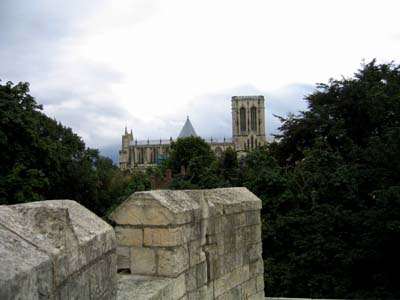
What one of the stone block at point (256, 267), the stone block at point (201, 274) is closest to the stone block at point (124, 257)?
the stone block at point (201, 274)

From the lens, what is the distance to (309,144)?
1720 centimetres

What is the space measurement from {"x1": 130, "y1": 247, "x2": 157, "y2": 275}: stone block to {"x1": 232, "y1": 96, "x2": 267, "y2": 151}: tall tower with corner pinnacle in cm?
11528

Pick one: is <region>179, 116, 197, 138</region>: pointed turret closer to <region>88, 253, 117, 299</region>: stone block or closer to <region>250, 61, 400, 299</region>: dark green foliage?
<region>250, 61, 400, 299</region>: dark green foliage

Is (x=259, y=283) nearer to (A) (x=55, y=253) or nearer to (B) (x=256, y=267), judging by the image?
(B) (x=256, y=267)

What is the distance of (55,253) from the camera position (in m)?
2.08

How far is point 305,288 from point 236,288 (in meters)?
6.39

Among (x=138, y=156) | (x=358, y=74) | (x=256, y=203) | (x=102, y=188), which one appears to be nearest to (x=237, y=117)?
(x=138, y=156)

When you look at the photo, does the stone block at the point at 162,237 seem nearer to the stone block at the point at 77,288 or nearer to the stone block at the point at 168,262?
the stone block at the point at 168,262

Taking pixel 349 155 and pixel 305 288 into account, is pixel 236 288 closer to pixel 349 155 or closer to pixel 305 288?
pixel 305 288

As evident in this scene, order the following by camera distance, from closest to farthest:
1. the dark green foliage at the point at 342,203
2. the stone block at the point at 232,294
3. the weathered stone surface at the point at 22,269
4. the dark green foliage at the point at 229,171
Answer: the weathered stone surface at the point at 22,269, the stone block at the point at 232,294, the dark green foliage at the point at 342,203, the dark green foliage at the point at 229,171

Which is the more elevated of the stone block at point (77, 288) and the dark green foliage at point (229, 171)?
the dark green foliage at point (229, 171)

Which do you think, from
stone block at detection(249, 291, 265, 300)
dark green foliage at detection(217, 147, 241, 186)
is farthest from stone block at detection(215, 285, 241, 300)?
dark green foliage at detection(217, 147, 241, 186)

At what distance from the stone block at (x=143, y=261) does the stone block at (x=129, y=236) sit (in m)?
0.06

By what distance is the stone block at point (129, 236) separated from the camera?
13.3ft
